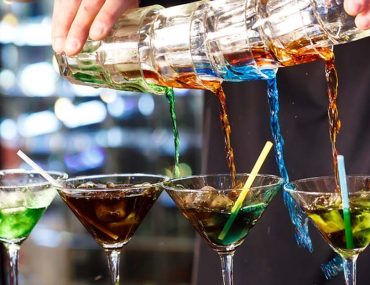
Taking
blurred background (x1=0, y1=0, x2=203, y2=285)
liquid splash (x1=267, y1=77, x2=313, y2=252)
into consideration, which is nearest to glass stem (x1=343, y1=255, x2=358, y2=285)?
liquid splash (x1=267, y1=77, x2=313, y2=252)

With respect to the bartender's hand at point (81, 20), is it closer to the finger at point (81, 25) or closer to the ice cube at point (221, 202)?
the finger at point (81, 25)

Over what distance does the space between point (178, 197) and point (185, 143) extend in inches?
80.4

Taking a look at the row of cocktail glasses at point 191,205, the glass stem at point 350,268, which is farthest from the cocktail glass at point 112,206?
the glass stem at point 350,268

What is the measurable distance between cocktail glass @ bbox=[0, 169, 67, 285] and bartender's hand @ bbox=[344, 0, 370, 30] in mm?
714

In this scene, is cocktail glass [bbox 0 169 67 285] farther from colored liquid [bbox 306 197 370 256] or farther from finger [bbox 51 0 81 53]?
colored liquid [bbox 306 197 370 256]

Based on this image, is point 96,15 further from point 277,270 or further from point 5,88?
point 5,88

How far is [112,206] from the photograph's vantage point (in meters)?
1.42

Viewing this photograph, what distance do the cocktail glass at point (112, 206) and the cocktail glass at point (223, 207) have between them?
6cm

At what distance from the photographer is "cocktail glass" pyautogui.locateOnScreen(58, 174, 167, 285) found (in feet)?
4.65

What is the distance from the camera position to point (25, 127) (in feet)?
11.9

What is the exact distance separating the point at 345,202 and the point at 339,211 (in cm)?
6

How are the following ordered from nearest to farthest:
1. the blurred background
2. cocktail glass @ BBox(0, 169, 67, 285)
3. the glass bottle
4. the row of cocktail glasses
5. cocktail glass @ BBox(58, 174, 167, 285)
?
the glass bottle < the row of cocktail glasses < cocktail glass @ BBox(58, 174, 167, 285) < cocktail glass @ BBox(0, 169, 67, 285) < the blurred background

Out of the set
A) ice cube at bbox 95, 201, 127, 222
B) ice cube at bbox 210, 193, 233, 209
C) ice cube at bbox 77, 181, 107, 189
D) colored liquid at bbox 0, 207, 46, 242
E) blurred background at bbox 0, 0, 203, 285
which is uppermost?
ice cube at bbox 77, 181, 107, 189

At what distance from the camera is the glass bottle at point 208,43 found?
119 centimetres
